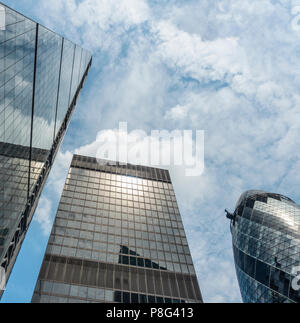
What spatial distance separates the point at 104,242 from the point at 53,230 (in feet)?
32.2

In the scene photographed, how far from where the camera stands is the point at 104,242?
51094 millimetres

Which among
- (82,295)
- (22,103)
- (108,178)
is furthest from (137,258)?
(22,103)

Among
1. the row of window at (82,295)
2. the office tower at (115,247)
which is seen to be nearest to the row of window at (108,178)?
the office tower at (115,247)

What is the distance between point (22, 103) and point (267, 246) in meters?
83.1

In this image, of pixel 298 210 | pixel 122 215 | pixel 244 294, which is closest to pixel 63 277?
pixel 122 215

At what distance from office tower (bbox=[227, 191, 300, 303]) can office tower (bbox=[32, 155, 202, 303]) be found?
39.3 meters

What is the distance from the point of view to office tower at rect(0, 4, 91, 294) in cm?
2477

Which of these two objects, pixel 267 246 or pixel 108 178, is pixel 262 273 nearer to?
pixel 267 246

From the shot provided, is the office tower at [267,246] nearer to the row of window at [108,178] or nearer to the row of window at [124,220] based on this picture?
the row of window at [108,178]

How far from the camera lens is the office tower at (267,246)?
256 feet

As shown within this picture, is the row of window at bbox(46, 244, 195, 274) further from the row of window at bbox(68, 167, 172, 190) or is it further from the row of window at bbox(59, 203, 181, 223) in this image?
the row of window at bbox(68, 167, 172, 190)

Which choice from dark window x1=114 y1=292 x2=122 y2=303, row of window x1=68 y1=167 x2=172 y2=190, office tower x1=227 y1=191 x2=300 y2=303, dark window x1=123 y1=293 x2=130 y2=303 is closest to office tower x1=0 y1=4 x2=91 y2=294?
dark window x1=114 y1=292 x2=122 y2=303
